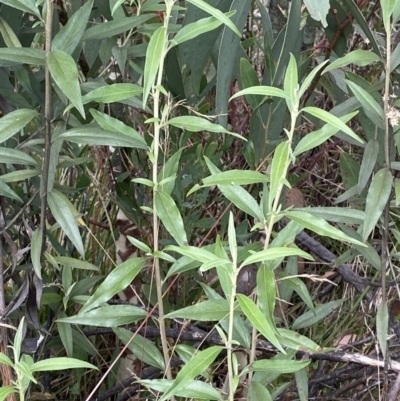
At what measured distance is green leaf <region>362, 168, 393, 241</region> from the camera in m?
0.69

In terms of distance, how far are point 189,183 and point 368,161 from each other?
348mm

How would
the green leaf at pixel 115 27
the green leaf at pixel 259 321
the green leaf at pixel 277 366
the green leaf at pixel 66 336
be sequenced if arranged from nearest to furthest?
the green leaf at pixel 259 321
the green leaf at pixel 277 366
the green leaf at pixel 115 27
the green leaf at pixel 66 336

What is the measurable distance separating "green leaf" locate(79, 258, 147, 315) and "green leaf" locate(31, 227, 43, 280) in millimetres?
82

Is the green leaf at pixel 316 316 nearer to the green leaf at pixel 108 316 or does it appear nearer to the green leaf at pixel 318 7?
the green leaf at pixel 108 316

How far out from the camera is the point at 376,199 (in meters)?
0.70

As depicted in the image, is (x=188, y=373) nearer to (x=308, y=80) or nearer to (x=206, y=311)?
(x=206, y=311)

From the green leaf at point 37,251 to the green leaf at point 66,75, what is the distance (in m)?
0.20

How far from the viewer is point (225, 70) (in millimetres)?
787

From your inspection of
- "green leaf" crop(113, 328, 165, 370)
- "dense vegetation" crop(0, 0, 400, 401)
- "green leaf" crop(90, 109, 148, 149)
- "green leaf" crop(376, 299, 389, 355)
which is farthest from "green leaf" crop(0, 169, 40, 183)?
"green leaf" crop(376, 299, 389, 355)

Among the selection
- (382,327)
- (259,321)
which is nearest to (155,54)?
(259,321)

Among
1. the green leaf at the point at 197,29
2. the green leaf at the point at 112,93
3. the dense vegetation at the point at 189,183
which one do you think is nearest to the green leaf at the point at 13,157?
the dense vegetation at the point at 189,183

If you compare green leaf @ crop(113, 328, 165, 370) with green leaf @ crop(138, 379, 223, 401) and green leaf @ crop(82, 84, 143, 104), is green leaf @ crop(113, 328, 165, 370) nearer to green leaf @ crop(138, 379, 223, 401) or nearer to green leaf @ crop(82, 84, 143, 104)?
green leaf @ crop(138, 379, 223, 401)

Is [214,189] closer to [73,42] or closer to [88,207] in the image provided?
[88,207]

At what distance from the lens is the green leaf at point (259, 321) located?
1.76 ft
